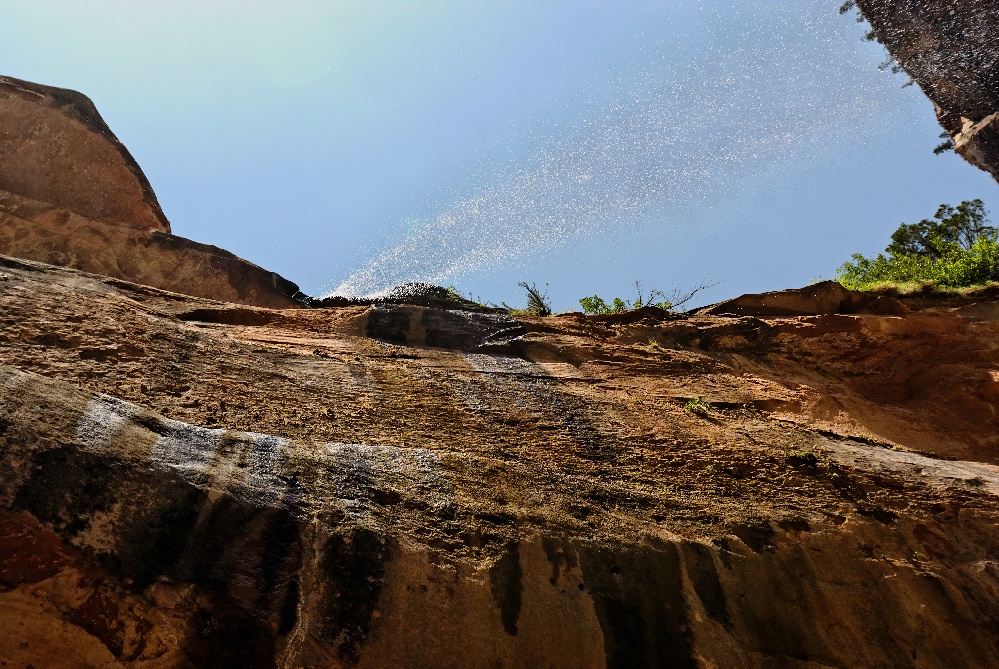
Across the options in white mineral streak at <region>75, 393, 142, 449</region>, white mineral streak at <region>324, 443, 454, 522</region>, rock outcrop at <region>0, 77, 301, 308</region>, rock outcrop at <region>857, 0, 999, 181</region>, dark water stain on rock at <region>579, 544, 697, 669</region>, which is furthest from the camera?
rock outcrop at <region>857, 0, 999, 181</region>

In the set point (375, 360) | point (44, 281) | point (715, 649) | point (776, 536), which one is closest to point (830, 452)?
point (776, 536)

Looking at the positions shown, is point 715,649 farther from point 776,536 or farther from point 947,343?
point 947,343

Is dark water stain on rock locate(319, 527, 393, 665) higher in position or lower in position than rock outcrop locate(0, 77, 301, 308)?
lower

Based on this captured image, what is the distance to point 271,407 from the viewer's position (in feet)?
18.6

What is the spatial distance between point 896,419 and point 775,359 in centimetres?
180

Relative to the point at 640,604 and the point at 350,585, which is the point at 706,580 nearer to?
the point at 640,604

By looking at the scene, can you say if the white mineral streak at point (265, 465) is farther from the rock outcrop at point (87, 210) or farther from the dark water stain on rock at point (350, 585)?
the rock outcrop at point (87, 210)

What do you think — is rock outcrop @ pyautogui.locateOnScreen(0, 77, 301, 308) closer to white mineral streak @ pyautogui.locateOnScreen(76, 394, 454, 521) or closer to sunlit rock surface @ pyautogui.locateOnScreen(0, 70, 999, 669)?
sunlit rock surface @ pyautogui.locateOnScreen(0, 70, 999, 669)

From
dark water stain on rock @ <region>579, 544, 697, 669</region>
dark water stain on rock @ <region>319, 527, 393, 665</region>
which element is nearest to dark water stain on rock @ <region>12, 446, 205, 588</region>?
dark water stain on rock @ <region>319, 527, 393, 665</region>

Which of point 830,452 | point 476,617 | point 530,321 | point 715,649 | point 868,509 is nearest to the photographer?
A: point 476,617

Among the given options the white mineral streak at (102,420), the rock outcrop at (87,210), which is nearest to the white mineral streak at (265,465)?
the white mineral streak at (102,420)

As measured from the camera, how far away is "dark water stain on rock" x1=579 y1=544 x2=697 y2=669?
405 centimetres

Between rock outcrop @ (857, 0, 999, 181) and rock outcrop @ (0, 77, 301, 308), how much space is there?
71.9ft

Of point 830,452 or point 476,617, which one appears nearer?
point 476,617
